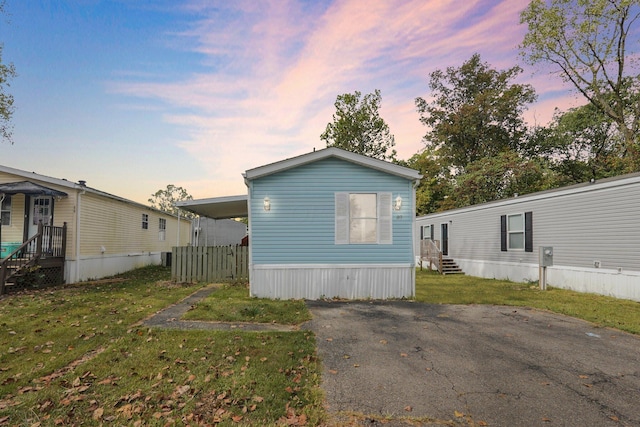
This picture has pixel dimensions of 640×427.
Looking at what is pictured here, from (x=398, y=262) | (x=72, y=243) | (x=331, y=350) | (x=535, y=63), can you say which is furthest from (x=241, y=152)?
(x=535, y=63)

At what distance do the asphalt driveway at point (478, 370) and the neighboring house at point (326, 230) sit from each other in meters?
2.10

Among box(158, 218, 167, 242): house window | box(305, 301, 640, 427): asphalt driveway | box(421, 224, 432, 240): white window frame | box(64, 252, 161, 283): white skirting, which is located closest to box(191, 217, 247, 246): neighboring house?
box(158, 218, 167, 242): house window

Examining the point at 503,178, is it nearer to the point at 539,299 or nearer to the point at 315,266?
the point at 539,299

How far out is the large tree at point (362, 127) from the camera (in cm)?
3181

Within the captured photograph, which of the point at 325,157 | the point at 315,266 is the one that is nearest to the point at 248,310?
the point at 315,266

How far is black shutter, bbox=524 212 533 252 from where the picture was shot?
12.4m

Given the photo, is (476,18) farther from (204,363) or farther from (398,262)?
(204,363)

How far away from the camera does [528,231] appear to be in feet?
41.1

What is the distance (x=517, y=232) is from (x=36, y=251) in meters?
17.7

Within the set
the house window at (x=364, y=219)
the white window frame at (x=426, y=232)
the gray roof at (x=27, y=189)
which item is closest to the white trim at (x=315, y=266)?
the house window at (x=364, y=219)

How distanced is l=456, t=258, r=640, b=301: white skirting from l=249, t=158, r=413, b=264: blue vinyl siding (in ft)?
19.9

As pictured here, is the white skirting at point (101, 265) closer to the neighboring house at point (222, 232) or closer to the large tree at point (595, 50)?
the neighboring house at point (222, 232)

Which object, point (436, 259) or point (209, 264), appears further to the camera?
point (436, 259)

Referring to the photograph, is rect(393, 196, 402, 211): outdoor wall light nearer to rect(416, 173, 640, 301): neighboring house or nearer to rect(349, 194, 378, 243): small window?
rect(349, 194, 378, 243): small window
